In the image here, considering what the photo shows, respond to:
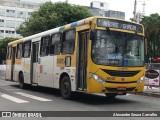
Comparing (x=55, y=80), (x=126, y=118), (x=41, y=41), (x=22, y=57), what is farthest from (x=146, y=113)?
(x=22, y=57)

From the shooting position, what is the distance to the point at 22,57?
21.0m

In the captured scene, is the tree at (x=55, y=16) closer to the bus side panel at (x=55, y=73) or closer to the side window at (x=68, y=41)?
the bus side panel at (x=55, y=73)

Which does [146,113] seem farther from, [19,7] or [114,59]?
[19,7]

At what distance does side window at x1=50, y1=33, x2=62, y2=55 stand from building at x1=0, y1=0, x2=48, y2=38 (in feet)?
284

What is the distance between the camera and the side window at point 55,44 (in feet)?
51.3

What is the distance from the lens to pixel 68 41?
14.7m

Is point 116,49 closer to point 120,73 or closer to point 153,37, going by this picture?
point 120,73

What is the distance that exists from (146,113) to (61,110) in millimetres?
2622

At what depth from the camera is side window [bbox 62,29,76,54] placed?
14281 mm

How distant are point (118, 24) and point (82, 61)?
1.90 m

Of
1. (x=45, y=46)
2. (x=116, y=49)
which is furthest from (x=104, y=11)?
(x=116, y=49)

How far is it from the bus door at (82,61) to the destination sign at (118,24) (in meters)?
0.74

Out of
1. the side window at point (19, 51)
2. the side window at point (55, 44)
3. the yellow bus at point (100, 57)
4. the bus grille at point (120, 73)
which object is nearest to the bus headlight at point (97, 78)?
the yellow bus at point (100, 57)

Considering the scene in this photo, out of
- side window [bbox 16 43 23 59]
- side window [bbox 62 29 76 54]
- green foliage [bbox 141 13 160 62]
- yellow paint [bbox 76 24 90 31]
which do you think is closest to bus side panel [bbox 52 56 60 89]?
side window [bbox 62 29 76 54]
